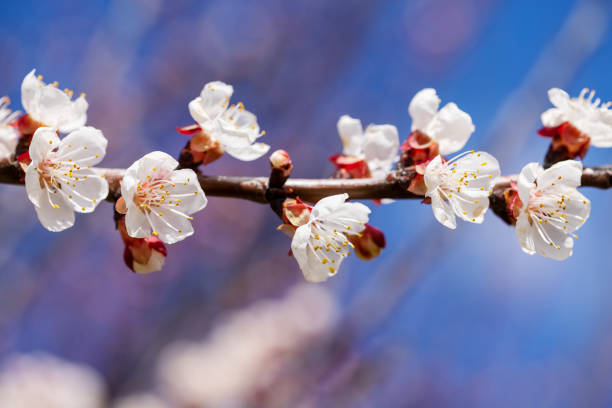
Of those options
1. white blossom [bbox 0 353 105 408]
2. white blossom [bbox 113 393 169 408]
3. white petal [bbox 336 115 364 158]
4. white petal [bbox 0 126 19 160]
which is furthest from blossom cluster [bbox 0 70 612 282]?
white blossom [bbox 0 353 105 408]

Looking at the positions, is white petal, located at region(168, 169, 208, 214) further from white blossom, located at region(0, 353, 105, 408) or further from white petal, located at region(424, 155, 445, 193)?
white blossom, located at region(0, 353, 105, 408)

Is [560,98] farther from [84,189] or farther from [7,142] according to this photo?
[7,142]

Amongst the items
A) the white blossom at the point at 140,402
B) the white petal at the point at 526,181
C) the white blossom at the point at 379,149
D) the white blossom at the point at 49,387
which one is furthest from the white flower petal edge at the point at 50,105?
the white blossom at the point at 49,387

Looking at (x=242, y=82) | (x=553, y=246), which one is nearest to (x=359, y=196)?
(x=553, y=246)

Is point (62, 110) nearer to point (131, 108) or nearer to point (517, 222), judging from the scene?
point (517, 222)

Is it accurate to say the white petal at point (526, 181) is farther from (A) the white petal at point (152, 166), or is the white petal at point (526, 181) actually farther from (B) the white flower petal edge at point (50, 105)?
(B) the white flower petal edge at point (50, 105)

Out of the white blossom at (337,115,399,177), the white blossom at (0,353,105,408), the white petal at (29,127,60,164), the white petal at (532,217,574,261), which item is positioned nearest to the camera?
the white petal at (29,127,60,164)
